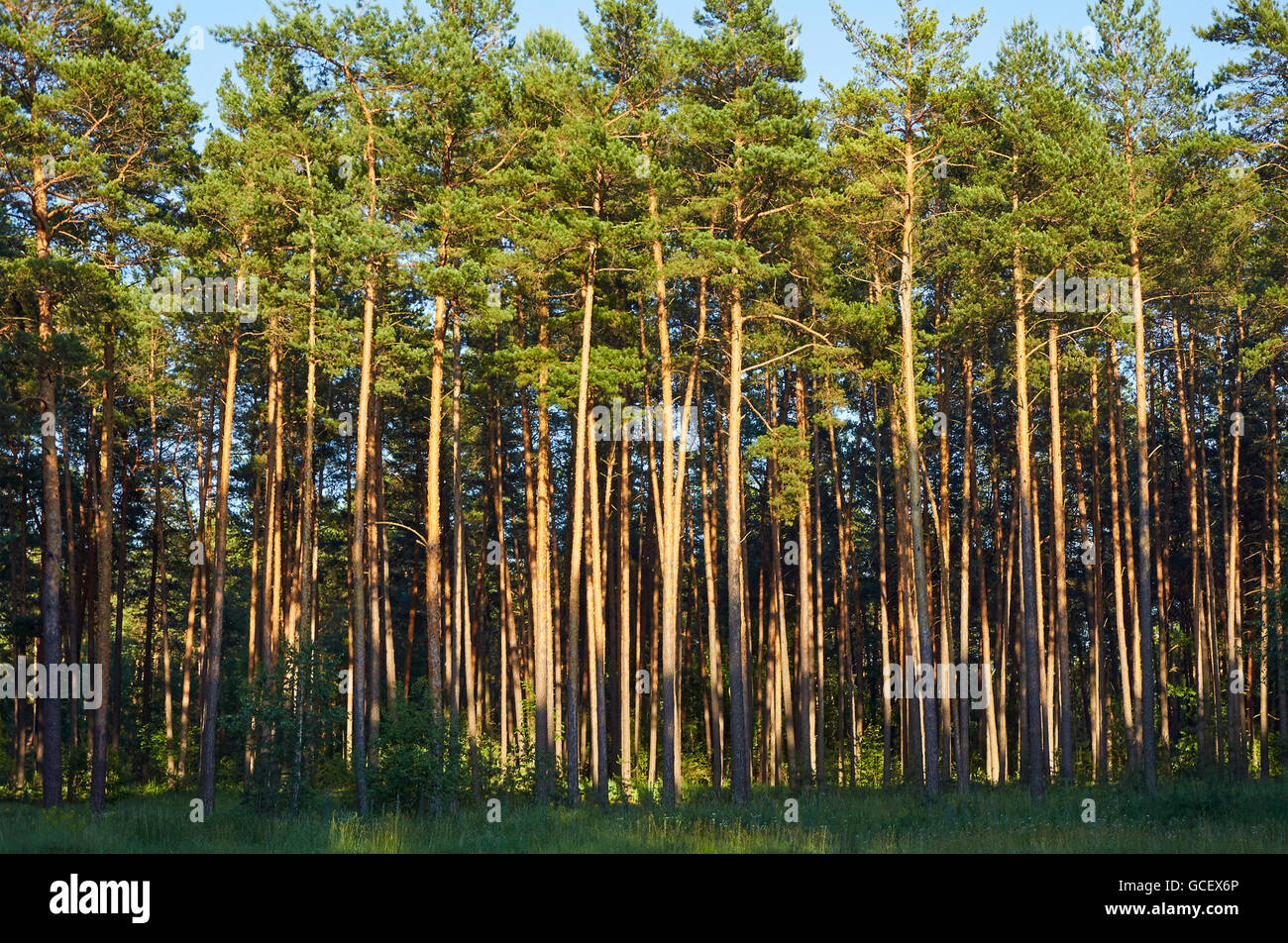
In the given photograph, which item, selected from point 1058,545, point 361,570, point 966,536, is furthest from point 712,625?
point 361,570

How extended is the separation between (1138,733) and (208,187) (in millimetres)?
27889

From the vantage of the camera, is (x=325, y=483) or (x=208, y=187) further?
(x=325, y=483)

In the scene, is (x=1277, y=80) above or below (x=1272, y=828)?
above

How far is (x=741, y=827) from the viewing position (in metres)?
16.9

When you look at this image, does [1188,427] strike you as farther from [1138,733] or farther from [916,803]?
[916,803]

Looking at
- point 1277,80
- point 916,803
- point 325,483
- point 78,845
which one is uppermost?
point 1277,80

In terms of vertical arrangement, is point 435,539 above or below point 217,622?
above

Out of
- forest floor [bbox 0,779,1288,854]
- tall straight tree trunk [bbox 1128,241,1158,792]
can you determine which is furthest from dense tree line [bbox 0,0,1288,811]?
forest floor [bbox 0,779,1288,854]

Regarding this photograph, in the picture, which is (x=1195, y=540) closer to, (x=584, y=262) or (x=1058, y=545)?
(x=1058, y=545)

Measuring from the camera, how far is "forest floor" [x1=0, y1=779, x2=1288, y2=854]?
1446 cm

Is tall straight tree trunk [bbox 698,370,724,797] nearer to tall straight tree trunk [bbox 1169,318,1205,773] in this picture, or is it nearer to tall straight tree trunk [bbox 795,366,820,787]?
tall straight tree trunk [bbox 795,366,820,787]

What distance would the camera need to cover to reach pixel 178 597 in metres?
49.3
